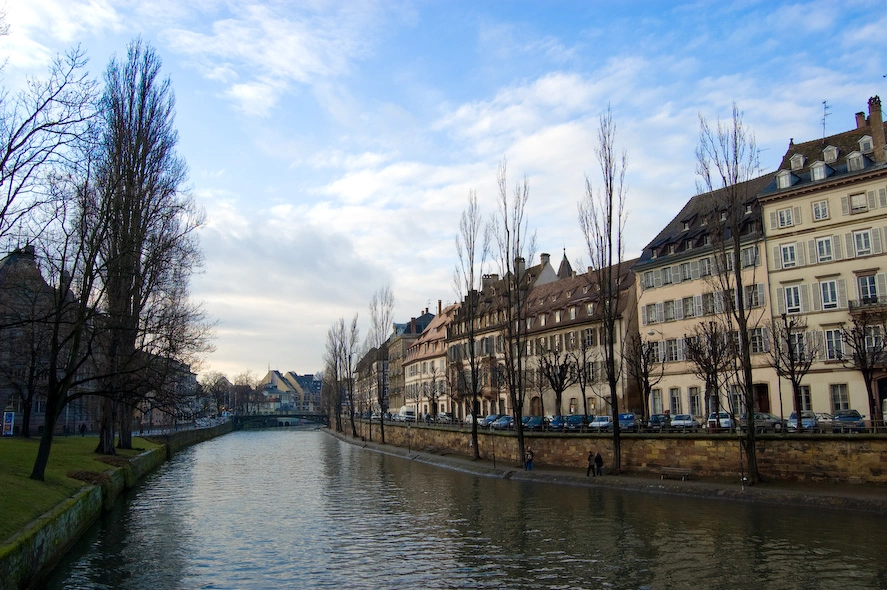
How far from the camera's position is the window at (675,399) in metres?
56.2

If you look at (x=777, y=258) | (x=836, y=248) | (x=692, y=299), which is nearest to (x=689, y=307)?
(x=692, y=299)

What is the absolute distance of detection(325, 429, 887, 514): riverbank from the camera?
91.9 ft

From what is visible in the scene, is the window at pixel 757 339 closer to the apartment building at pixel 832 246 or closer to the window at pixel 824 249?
the apartment building at pixel 832 246

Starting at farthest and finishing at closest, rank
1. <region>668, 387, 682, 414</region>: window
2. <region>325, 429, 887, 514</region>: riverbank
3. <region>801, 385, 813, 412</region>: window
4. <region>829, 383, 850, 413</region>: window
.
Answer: <region>668, 387, 682, 414</region>: window
<region>801, 385, 813, 412</region>: window
<region>829, 383, 850, 413</region>: window
<region>325, 429, 887, 514</region>: riverbank

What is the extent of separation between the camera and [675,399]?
56.7 m

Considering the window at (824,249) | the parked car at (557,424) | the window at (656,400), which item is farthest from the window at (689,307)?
the parked car at (557,424)

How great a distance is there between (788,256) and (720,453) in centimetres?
2012

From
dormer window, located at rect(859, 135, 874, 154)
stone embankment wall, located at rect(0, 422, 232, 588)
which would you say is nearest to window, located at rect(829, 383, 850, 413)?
dormer window, located at rect(859, 135, 874, 154)

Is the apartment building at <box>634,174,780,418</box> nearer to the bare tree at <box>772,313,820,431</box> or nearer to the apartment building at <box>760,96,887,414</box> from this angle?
the apartment building at <box>760,96,887,414</box>

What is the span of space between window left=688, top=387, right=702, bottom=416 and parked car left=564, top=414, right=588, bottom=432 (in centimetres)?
893

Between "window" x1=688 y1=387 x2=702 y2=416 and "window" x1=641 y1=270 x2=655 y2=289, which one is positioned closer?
"window" x1=688 y1=387 x2=702 y2=416

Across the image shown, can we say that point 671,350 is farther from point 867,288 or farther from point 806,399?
point 867,288

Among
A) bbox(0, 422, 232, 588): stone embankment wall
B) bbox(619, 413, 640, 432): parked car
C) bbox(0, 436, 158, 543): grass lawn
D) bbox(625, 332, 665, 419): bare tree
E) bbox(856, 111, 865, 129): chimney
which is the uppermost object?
bbox(856, 111, 865, 129): chimney

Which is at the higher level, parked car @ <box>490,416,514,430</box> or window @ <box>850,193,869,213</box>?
window @ <box>850,193,869,213</box>
